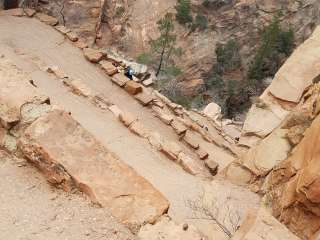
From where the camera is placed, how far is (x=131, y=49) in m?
27.6

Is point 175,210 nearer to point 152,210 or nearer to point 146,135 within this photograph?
point 152,210

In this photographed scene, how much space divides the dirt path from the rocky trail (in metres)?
0.03

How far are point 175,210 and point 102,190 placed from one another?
3.26 metres

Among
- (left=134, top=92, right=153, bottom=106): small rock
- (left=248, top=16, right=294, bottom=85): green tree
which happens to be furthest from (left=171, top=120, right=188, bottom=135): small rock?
(left=248, top=16, right=294, bottom=85): green tree

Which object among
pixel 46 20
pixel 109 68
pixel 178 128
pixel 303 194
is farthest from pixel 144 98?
pixel 303 194

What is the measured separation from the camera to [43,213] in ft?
16.5

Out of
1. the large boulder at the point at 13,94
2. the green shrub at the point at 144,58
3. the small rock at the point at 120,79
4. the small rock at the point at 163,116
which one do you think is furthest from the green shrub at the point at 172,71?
the large boulder at the point at 13,94

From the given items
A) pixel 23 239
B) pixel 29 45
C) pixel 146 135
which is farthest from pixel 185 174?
pixel 29 45

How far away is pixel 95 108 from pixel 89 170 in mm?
7367

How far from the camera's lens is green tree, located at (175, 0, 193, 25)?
→ 28.7m

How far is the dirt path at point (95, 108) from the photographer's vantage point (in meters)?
9.63

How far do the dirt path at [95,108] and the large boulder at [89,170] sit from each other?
9.12ft

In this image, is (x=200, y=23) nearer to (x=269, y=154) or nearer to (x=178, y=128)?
(x=178, y=128)

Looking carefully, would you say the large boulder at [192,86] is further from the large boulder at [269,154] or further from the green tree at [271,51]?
the large boulder at [269,154]
